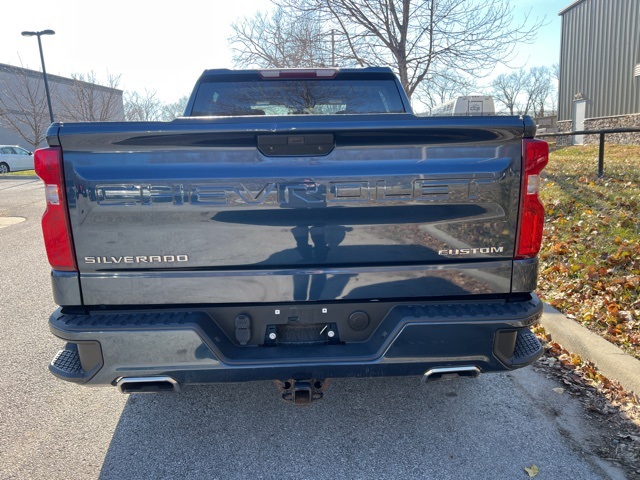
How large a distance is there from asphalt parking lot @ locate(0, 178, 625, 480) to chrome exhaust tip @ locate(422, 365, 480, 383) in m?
0.54

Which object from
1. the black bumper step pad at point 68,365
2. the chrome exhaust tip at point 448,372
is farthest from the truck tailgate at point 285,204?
the chrome exhaust tip at point 448,372

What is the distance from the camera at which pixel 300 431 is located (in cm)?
293

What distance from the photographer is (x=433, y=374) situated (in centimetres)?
244

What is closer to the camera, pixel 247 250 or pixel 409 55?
pixel 247 250

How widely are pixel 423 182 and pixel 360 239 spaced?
Answer: 0.41 m

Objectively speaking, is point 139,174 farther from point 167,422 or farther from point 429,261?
point 167,422

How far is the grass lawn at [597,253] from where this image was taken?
13.6ft

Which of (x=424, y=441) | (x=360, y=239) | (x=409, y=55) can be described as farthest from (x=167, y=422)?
(x=409, y=55)

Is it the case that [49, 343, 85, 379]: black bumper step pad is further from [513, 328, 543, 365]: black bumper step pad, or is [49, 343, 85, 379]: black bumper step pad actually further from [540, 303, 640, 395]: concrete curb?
[540, 303, 640, 395]: concrete curb

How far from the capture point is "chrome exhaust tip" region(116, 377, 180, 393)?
2.34 meters

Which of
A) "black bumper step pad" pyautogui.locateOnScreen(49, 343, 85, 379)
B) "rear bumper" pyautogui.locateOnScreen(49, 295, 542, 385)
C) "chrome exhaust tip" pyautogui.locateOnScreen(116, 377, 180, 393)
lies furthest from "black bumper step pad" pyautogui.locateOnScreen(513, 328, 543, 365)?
"black bumper step pad" pyautogui.locateOnScreen(49, 343, 85, 379)

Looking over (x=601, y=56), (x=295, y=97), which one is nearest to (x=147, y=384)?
(x=295, y=97)

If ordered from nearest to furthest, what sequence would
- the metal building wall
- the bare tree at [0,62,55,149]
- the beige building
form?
the metal building wall, the beige building, the bare tree at [0,62,55,149]

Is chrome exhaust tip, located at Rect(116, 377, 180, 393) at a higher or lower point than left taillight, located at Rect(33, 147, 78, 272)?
lower
